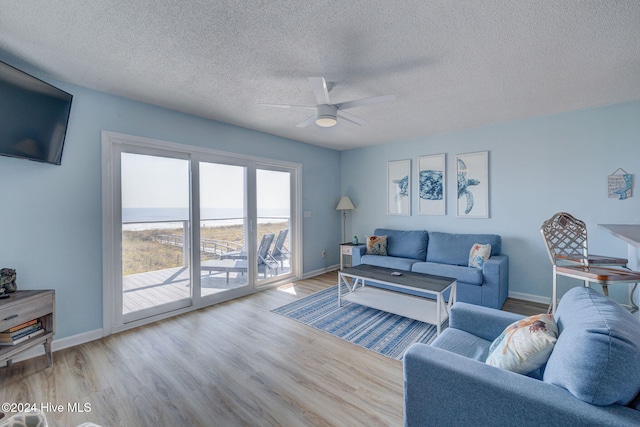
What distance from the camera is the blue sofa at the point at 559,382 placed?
87cm

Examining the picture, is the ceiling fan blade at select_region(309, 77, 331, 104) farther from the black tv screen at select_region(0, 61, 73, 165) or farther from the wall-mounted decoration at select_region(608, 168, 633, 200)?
the wall-mounted decoration at select_region(608, 168, 633, 200)

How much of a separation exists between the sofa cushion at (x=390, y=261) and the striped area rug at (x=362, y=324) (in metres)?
0.82

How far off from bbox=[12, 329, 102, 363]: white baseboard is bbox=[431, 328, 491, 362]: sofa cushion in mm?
3154

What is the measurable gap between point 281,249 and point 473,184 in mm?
3254

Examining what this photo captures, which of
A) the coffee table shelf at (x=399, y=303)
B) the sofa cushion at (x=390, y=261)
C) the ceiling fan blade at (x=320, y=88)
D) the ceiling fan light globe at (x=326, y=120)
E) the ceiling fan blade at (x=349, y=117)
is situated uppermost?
the ceiling fan blade at (x=320, y=88)

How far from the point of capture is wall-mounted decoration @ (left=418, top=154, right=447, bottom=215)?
4352 mm

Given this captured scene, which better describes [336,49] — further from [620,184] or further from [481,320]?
[620,184]

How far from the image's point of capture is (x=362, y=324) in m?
2.96

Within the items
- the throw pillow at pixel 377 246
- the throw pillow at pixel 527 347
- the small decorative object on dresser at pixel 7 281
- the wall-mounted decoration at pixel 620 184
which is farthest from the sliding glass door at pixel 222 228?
the wall-mounted decoration at pixel 620 184

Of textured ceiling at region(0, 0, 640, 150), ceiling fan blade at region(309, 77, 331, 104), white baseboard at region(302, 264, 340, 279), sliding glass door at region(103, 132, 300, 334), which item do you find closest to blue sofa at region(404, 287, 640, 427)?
textured ceiling at region(0, 0, 640, 150)

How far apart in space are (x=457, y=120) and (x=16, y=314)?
16.3 feet

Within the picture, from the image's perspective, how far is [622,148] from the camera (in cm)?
311

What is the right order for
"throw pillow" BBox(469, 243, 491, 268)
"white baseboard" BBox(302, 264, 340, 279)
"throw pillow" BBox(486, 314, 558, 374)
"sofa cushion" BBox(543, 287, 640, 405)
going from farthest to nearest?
"white baseboard" BBox(302, 264, 340, 279) < "throw pillow" BBox(469, 243, 491, 268) < "throw pillow" BBox(486, 314, 558, 374) < "sofa cushion" BBox(543, 287, 640, 405)

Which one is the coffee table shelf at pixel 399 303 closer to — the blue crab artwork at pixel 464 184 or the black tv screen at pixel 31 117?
the blue crab artwork at pixel 464 184
